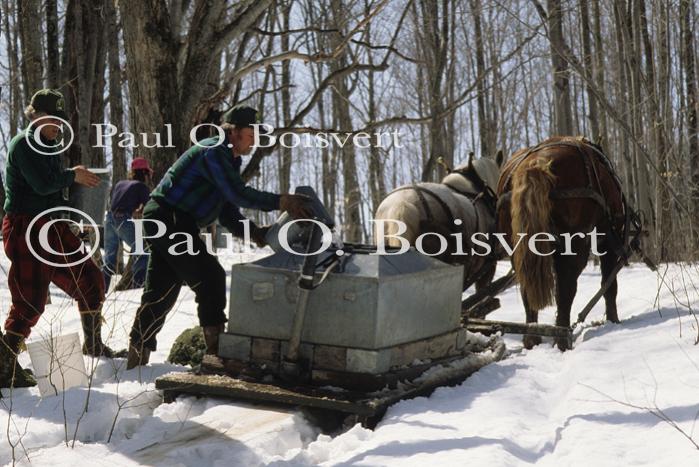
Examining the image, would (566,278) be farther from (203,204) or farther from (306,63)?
(306,63)

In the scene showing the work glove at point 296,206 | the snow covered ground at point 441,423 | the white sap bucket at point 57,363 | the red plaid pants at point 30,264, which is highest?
the work glove at point 296,206

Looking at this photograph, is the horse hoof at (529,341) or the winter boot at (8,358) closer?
the winter boot at (8,358)

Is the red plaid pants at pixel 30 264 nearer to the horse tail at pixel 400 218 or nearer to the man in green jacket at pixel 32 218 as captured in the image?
the man in green jacket at pixel 32 218

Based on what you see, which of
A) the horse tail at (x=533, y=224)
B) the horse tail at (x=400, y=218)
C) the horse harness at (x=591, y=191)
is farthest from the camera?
the horse tail at (x=400, y=218)

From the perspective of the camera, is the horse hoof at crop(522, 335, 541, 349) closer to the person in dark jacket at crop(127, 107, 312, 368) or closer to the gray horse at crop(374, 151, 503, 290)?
the gray horse at crop(374, 151, 503, 290)

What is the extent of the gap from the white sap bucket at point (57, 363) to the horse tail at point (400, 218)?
9.69 feet

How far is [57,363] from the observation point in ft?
15.9

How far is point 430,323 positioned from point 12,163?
278 centimetres

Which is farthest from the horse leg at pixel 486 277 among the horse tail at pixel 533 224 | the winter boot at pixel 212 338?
the winter boot at pixel 212 338

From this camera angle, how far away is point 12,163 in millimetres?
5000

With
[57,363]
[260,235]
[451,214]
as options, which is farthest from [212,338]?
[451,214]

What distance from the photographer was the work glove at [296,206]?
491 cm

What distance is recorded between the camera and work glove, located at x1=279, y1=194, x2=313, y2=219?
4914 millimetres

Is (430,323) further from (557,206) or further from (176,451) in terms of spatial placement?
(176,451)
